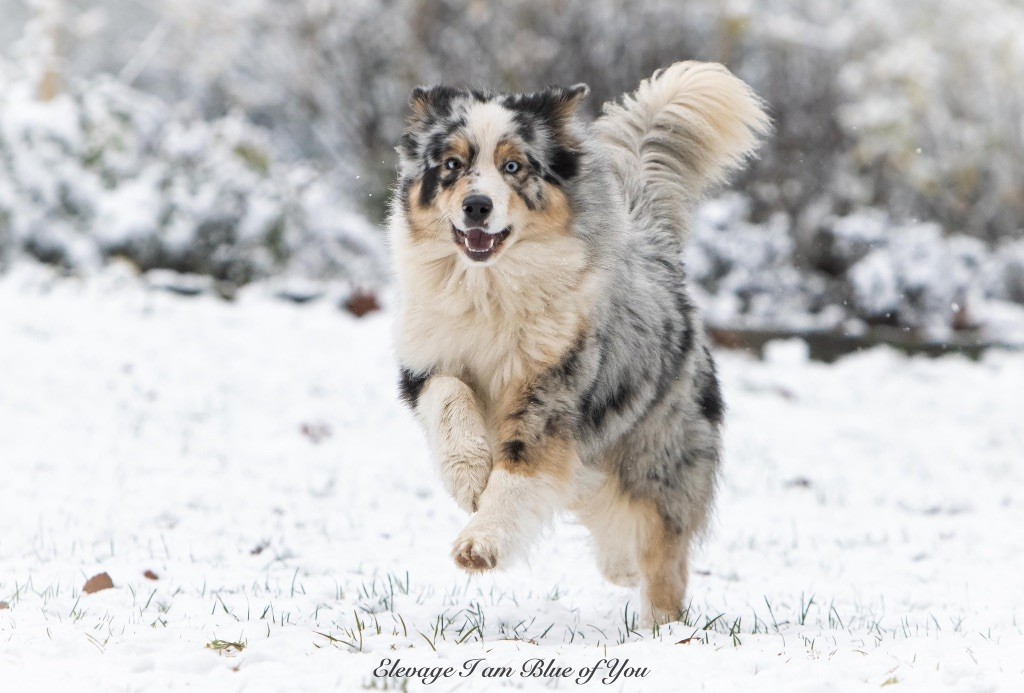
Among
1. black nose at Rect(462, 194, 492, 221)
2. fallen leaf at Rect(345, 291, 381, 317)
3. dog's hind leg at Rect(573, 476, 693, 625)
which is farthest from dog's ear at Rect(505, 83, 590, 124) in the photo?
fallen leaf at Rect(345, 291, 381, 317)

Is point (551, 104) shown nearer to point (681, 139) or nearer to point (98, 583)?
point (681, 139)

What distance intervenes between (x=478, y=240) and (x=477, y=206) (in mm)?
135

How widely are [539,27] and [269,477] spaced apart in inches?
298

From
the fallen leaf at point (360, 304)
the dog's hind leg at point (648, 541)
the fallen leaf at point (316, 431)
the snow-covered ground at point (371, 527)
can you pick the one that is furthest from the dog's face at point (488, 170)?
the fallen leaf at point (360, 304)

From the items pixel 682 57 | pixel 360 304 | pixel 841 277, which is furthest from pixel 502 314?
pixel 682 57

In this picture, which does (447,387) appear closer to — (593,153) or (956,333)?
(593,153)

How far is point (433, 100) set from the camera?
423 centimetres

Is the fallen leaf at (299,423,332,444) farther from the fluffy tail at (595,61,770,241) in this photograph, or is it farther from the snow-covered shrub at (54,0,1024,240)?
the snow-covered shrub at (54,0,1024,240)

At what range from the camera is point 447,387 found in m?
3.95

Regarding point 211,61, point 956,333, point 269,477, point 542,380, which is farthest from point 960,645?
point 211,61

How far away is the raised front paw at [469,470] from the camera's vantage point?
12.6 feet

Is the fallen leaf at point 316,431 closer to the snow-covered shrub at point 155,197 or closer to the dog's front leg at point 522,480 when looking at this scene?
the dog's front leg at point 522,480

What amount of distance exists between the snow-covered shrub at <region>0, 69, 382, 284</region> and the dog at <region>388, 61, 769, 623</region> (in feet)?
19.8

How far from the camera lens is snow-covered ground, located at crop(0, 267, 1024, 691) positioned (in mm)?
3096
